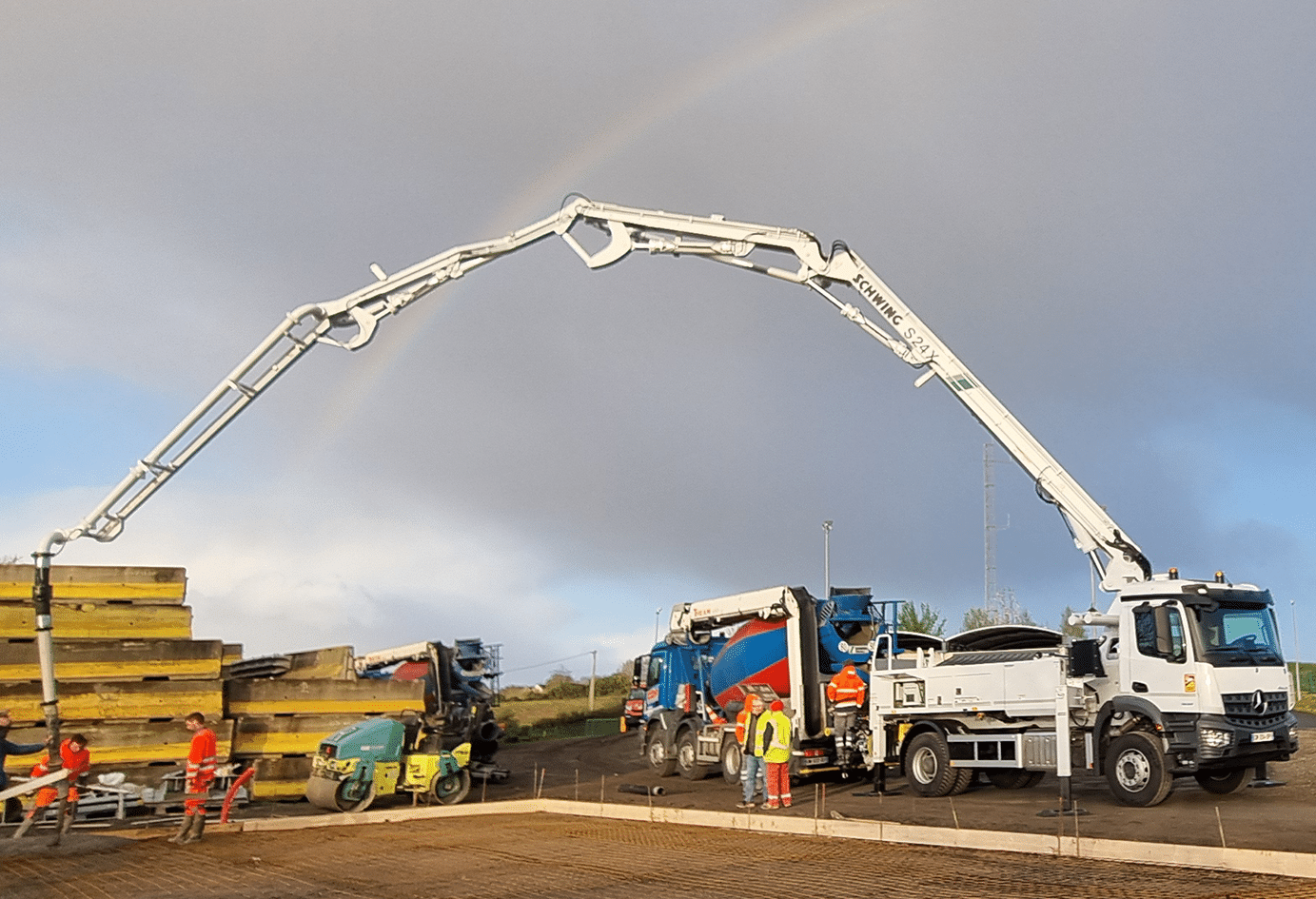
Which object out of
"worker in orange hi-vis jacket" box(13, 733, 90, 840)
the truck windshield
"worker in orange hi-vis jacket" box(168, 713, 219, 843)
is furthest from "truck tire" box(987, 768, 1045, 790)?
"worker in orange hi-vis jacket" box(13, 733, 90, 840)

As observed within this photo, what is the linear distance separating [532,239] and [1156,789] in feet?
41.7

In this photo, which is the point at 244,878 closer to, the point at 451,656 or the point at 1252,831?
the point at 1252,831

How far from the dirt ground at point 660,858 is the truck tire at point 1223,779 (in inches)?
6.9

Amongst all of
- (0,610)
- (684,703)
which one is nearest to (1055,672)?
(684,703)

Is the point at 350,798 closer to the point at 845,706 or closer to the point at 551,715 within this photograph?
the point at 845,706

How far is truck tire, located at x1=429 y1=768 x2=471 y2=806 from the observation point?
1936cm

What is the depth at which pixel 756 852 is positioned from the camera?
1258cm

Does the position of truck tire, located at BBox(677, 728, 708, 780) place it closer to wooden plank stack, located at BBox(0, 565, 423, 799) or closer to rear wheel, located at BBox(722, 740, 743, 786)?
rear wheel, located at BBox(722, 740, 743, 786)

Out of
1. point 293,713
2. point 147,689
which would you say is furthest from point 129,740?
point 293,713

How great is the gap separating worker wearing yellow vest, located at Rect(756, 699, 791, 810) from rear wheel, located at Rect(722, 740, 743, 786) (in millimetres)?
5492

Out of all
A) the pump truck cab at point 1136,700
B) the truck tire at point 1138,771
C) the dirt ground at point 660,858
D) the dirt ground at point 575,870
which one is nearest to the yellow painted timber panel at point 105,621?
the dirt ground at point 660,858

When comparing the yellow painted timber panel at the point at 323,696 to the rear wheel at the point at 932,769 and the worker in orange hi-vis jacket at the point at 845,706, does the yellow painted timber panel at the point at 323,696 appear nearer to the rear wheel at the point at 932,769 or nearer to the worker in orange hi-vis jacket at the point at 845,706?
the worker in orange hi-vis jacket at the point at 845,706

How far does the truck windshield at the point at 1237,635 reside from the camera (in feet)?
53.7

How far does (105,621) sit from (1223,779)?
17481 millimetres
